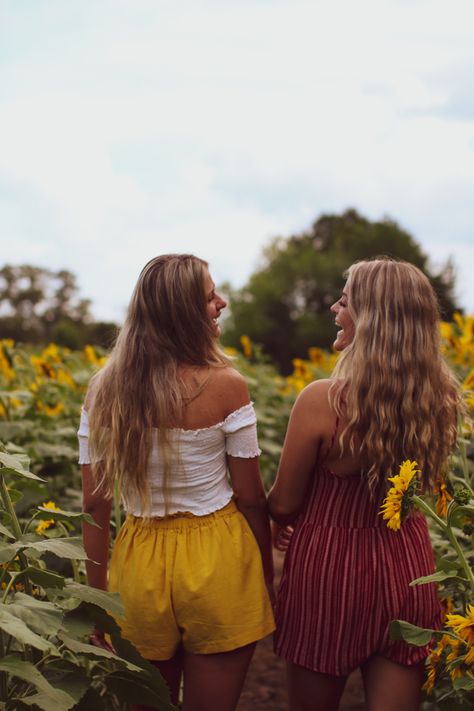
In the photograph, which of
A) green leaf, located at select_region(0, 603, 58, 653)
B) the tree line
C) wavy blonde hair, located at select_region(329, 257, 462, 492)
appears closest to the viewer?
green leaf, located at select_region(0, 603, 58, 653)

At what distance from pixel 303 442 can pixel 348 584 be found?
395 mm

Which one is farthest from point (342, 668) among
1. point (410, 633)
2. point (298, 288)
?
point (298, 288)

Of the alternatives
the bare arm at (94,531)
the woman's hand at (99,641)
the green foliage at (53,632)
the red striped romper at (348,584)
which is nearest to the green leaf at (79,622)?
the green foliage at (53,632)

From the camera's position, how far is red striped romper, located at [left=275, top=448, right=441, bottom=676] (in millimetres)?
2471

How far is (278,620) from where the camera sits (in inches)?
103

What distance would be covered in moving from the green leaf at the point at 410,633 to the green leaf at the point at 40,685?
810 millimetres

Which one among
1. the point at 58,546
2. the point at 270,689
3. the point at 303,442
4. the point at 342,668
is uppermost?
the point at 303,442

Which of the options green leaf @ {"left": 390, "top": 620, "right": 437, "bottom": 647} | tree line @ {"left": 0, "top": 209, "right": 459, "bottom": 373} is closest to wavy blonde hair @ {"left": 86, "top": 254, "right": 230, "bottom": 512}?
green leaf @ {"left": 390, "top": 620, "right": 437, "bottom": 647}

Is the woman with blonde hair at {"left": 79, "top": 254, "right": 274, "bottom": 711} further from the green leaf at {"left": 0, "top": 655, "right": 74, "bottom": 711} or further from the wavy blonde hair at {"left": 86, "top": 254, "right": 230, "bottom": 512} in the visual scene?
the green leaf at {"left": 0, "top": 655, "right": 74, "bottom": 711}

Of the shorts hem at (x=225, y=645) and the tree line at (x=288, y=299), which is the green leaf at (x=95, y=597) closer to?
the shorts hem at (x=225, y=645)

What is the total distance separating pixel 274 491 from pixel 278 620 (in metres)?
0.36

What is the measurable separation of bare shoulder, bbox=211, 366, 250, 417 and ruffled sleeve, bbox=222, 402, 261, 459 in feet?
0.06

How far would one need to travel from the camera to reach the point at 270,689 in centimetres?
441

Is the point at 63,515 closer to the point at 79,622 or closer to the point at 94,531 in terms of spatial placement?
the point at 79,622
